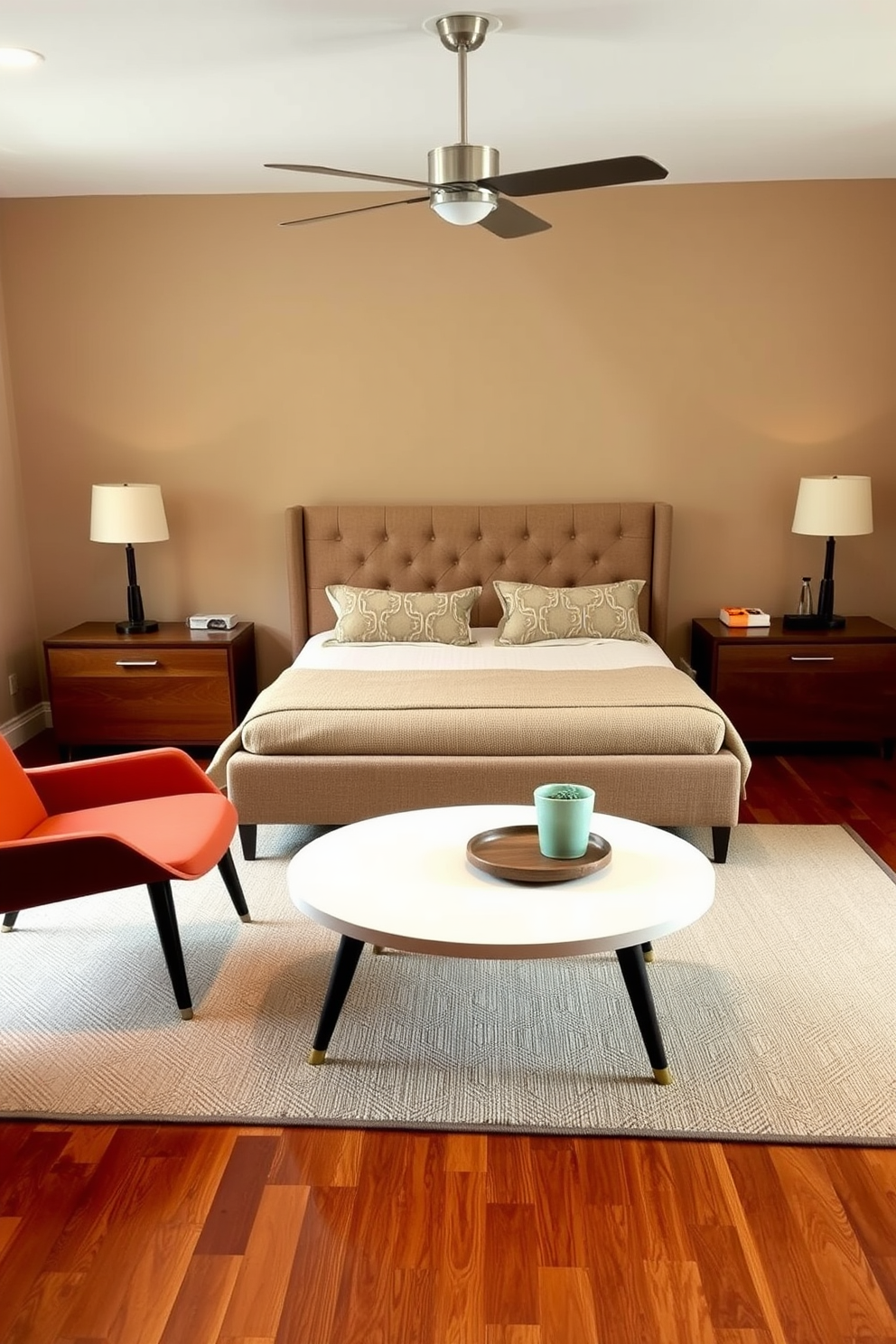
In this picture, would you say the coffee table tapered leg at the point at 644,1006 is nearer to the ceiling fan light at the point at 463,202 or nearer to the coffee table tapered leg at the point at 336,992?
the coffee table tapered leg at the point at 336,992

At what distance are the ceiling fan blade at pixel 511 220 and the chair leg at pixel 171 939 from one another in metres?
1.96

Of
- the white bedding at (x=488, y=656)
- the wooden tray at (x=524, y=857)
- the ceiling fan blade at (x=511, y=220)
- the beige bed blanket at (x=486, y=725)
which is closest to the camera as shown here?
the wooden tray at (x=524, y=857)

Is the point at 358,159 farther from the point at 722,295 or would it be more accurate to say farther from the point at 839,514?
the point at 839,514

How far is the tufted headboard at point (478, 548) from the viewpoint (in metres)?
4.77

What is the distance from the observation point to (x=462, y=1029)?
253cm

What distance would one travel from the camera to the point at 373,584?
15.9 feet

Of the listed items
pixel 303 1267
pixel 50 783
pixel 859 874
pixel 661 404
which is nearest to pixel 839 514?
pixel 661 404

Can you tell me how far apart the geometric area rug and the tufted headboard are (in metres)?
1.88

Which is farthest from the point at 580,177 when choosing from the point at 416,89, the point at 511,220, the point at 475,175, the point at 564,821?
the point at 564,821

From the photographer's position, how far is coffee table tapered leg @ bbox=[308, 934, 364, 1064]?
7.77 ft

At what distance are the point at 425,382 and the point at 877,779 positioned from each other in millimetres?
2566

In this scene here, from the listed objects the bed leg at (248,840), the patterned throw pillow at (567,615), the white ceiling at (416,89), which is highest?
the white ceiling at (416,89)

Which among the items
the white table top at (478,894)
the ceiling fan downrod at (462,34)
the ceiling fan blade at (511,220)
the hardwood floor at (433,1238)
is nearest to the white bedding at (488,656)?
the white table top at (478,894)

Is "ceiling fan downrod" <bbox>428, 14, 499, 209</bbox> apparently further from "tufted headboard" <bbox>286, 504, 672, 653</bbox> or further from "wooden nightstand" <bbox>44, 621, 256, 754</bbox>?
"wooden nightstand" <bbox>44, 621, 256, 754</bbox>
